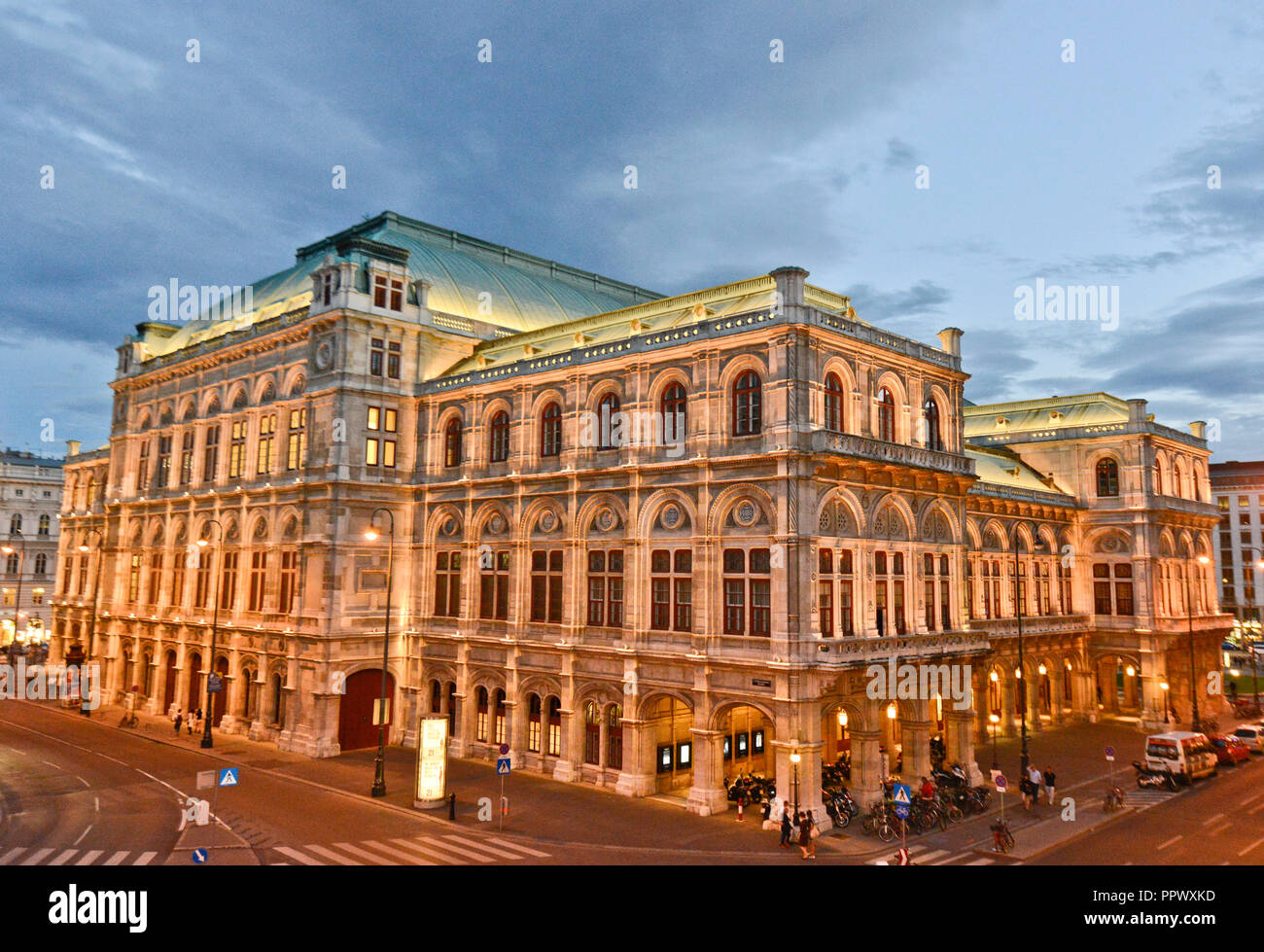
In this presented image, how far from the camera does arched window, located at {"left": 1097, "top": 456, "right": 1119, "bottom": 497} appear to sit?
61469 millimetres

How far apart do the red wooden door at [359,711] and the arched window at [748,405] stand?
25.3 m

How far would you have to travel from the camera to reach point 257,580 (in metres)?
53.7

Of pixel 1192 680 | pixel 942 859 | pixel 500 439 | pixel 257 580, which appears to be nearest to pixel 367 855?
pixel 942 859

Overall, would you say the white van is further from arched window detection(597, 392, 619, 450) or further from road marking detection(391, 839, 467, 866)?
road marking detection(391, 839, 467, 866)

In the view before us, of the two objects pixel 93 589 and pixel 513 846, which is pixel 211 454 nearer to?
pixel 93 589

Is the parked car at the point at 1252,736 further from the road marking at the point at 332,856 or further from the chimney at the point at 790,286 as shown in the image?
the road marking at the point at 332,856

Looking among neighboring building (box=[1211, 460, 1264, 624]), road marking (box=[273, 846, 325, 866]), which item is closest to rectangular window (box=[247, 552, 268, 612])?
road marking (box=[273, 846, 325, 866])

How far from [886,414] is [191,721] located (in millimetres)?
45203

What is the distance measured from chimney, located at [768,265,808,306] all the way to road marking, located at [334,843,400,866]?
2445cm

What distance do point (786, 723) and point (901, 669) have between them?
660 centimetres

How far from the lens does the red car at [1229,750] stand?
47438mm

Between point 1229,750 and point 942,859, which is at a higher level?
point 1229,750
